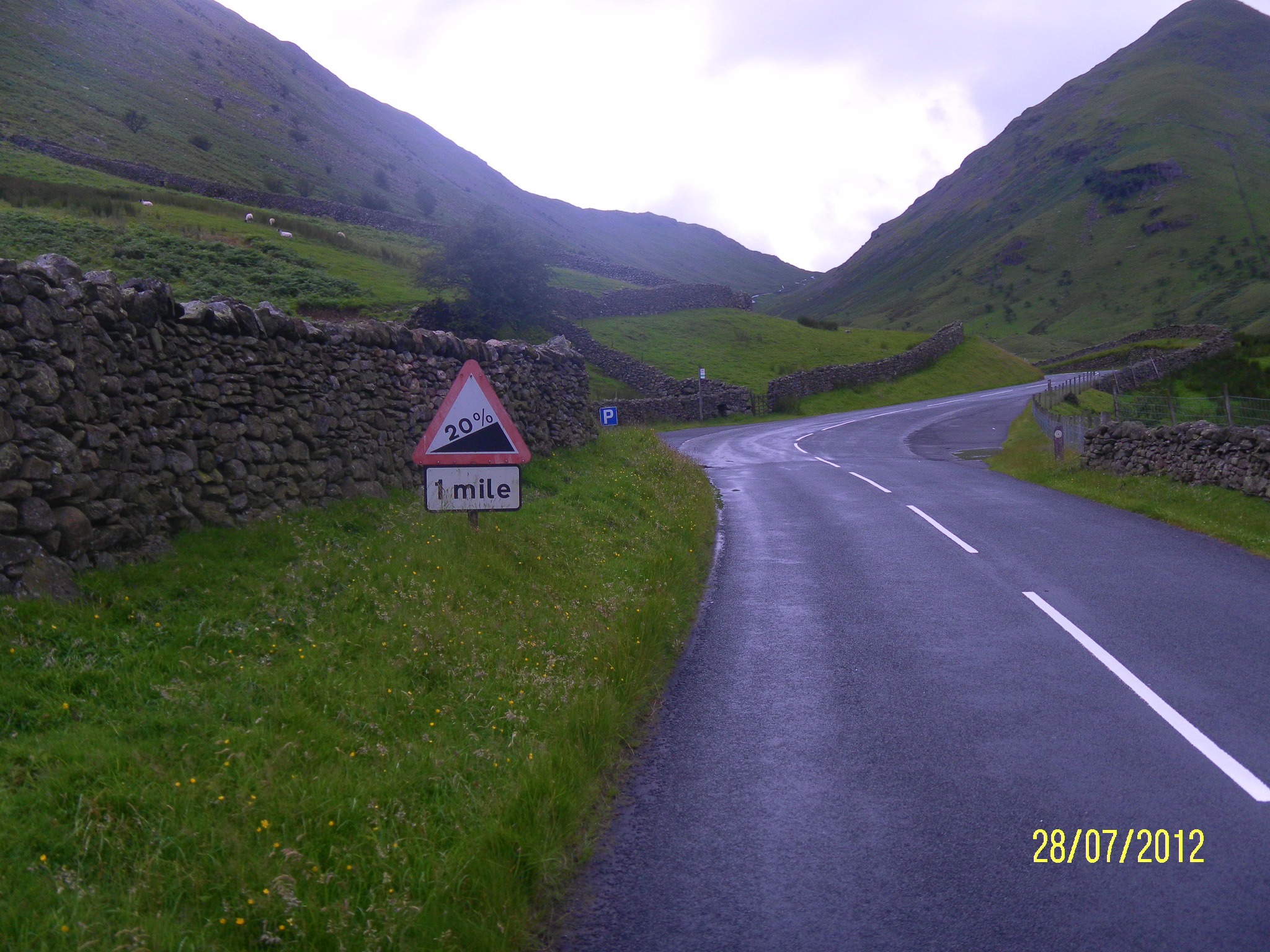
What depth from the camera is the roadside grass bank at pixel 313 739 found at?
3.65 m

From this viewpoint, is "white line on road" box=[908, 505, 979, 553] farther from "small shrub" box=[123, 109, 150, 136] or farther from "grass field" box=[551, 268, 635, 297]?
"small shrub" box=[123, 109, 150, 136]

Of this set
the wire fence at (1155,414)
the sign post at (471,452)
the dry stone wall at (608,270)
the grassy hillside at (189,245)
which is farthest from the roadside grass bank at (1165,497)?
the dry stone wall at (608,270)

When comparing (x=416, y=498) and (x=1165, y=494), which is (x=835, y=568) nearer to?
(x=416, y=498)

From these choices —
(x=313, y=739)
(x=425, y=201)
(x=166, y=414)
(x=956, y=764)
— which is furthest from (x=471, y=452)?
(x=425, y=201)

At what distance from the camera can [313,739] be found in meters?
5.04

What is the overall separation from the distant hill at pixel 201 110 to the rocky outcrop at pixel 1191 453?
185ft

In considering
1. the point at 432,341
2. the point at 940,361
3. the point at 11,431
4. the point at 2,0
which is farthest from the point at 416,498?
the point at 2,0

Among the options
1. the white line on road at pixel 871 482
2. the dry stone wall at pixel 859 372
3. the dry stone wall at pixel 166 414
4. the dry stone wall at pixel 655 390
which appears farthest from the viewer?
the dry stone wall at pixel 859 372

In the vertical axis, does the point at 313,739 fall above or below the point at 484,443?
below

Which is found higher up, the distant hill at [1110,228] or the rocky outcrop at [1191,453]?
the distant hill at [1110,228]

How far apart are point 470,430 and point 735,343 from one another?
165 ft

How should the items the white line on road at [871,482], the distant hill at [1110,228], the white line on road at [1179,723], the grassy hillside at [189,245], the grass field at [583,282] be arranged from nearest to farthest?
1. the white line on road at [1179,723]
2. the white line on road at [871,482]
3. the grassy hillside at [189,245]
4. the grass field at [583,282]
5. the distant hill at [1110,228]

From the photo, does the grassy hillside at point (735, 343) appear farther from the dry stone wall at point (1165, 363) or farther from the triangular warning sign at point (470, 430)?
the triangular warning sign at point (470, 430)
